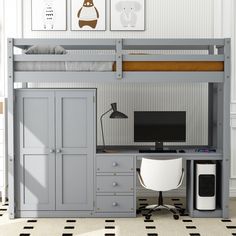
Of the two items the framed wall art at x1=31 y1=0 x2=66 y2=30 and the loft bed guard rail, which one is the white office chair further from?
the framed wall art at x1=31 y1=0 x2=66 y2=30

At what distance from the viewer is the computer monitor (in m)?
5.82

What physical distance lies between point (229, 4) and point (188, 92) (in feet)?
3.98

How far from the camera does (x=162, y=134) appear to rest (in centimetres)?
584

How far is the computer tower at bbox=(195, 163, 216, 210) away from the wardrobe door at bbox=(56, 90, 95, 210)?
3.79ft

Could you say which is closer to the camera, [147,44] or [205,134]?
[147,44]

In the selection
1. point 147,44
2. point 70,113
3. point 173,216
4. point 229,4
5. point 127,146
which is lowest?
point 173,216

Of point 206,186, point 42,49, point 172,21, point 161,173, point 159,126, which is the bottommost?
point 206,186

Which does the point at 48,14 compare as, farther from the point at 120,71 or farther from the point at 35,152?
the point at 35,152

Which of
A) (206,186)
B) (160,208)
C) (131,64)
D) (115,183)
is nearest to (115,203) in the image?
(115,183)

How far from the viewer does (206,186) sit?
542 cm

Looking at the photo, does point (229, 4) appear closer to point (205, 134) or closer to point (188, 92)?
point (188, 92)

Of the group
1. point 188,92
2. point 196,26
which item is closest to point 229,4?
point 196,26

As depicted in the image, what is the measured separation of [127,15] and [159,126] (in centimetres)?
→ 154

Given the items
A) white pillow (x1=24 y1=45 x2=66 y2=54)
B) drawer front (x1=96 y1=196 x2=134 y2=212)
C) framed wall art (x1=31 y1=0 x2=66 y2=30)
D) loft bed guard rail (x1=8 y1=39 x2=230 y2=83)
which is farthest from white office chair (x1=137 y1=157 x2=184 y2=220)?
framed wall art (x1=31 y1=0 x2=66 y2=30)
